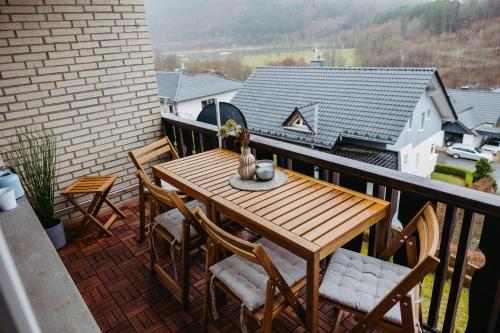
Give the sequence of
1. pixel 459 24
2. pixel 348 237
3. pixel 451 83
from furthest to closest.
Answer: pixel 451 83, pixel 459 24, pixel 348 237

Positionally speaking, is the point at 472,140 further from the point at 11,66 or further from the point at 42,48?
the point at 11,66

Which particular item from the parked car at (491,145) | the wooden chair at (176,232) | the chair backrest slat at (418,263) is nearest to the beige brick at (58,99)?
the wooden chair at (176,232)

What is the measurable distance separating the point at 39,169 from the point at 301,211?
232cm

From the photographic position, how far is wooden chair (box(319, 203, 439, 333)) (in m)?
1.38

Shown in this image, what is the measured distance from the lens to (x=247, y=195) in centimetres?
208

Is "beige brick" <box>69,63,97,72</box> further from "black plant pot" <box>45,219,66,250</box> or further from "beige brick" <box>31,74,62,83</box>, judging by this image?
"black plant pot" <box>45,219,66,250</box>

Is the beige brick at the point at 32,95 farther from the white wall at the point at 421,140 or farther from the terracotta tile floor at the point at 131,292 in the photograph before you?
the white wall at the point at 421,140

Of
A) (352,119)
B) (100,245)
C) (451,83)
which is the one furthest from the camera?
(352,119)

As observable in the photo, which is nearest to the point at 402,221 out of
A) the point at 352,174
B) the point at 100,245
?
the point at 352,174

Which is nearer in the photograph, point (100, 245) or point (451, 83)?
point (100, 245)

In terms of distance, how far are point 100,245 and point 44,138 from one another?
119 cm

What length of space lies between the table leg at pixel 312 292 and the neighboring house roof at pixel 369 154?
10440mm

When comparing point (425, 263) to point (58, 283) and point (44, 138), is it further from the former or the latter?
point (44, 138)

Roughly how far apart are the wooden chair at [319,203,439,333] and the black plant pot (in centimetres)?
258
